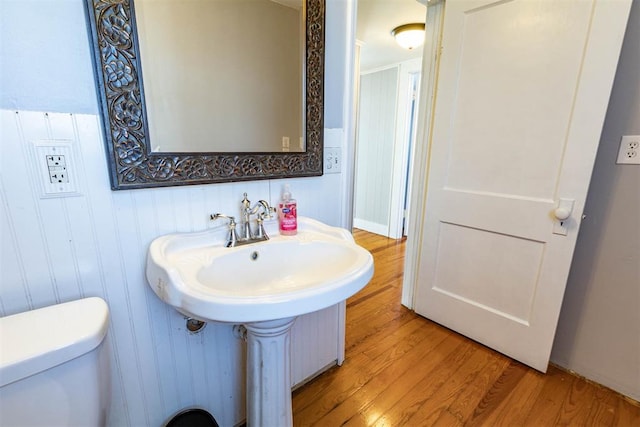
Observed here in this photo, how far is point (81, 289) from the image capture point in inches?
30.4

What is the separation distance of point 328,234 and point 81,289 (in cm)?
76

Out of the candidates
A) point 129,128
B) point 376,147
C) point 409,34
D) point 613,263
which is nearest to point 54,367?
point 129,128

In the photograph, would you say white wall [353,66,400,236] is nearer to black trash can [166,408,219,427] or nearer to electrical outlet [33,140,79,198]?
black trash can [166,408,219,427]

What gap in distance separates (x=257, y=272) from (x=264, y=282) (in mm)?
45

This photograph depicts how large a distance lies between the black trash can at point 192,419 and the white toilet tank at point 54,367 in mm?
333

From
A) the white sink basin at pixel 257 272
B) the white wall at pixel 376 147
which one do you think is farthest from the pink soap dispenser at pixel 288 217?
the white wall at pixel 376 147

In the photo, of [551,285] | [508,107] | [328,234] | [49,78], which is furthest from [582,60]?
[49,78]

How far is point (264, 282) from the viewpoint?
0.99 metres

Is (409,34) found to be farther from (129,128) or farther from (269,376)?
(269,376)

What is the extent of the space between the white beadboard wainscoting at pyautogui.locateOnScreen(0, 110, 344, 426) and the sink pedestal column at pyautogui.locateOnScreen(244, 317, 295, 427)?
0.20 meters

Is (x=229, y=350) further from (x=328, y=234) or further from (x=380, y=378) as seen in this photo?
(x=380, y=378)

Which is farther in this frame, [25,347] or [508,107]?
[508,107]

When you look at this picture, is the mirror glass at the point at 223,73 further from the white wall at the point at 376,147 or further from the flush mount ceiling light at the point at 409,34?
the white wall at the point at 376,147

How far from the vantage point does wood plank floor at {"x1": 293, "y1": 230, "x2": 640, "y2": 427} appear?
1.25 meters
